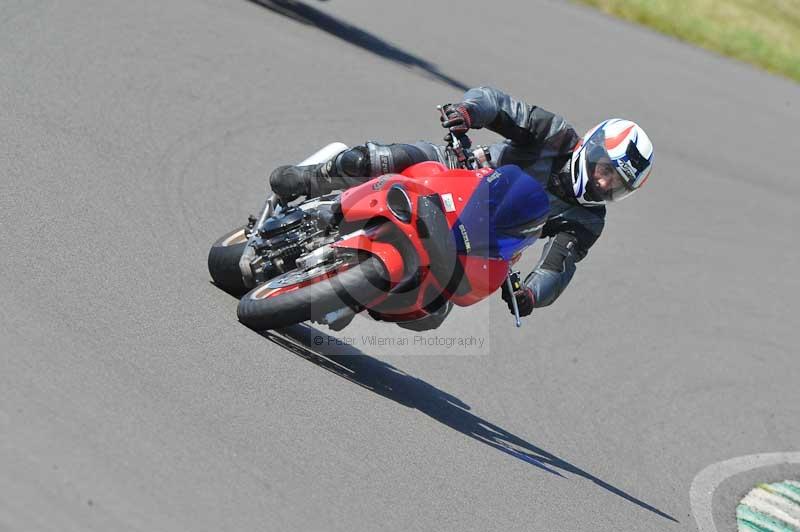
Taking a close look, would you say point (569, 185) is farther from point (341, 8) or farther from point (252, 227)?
point (341, 8)

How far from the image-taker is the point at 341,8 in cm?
1499

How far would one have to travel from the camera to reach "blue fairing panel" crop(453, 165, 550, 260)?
5.94 m

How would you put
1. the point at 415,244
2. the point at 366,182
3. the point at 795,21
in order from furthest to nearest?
the point at 795,21 → the point at 366,182 → the point at 415,244

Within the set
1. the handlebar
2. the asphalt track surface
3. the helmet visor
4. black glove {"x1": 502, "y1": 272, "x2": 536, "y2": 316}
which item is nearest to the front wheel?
the asphalt track surface

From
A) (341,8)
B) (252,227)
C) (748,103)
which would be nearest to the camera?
(252,227)

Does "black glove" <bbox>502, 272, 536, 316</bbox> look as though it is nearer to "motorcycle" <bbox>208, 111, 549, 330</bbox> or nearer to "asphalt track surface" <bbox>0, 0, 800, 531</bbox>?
"motorcycle" <bbox>208, 111, 549, 330</bbox>

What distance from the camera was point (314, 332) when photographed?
7059 mm

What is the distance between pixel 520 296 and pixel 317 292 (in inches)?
50.3

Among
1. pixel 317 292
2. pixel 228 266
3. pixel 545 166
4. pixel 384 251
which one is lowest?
pixel 228 266

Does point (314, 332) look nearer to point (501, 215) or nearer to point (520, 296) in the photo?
point (520, 296)


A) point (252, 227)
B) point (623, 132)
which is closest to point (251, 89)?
point (252, 227)

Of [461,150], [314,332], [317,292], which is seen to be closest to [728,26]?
[461,150]

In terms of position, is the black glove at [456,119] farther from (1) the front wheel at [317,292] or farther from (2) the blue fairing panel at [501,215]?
(1) the front wheel at [317,292]

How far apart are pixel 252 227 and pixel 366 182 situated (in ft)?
2.98
